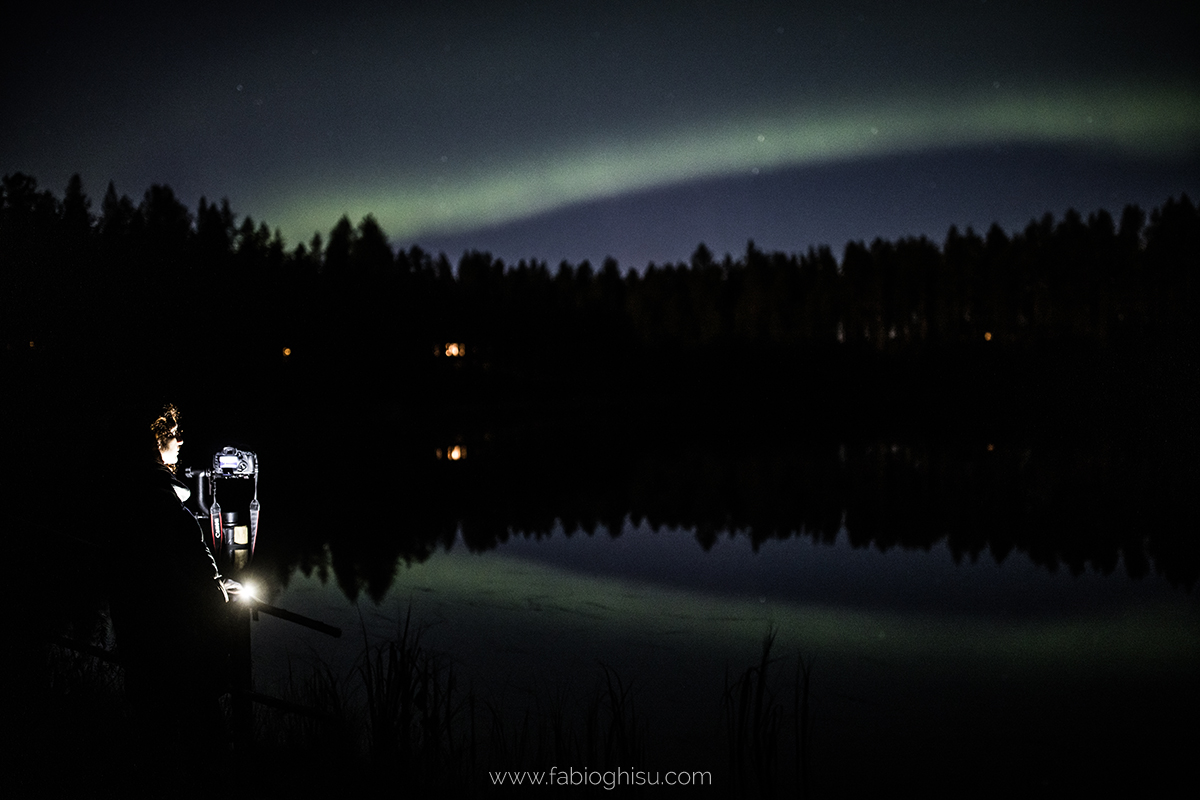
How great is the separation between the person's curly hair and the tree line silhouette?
66.6 feet

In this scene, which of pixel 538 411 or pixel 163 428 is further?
pixel 538 411

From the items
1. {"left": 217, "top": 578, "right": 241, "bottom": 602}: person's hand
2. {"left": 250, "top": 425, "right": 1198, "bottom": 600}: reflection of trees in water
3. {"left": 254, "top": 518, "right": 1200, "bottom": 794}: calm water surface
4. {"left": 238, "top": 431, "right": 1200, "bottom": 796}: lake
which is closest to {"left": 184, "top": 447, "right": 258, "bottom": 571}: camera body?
{"left": 217, "top": 578, "right": 241, "bottom": 602}: person's hand

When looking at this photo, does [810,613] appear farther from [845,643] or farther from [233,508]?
[233,508]

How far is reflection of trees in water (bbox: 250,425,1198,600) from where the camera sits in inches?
829

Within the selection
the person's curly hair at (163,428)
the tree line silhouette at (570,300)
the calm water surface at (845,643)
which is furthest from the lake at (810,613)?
the tree line silhouette at (570,300)

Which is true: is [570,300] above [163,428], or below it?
above

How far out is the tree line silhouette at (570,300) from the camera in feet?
108

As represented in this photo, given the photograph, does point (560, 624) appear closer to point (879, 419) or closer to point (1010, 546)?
point (1010, 546)

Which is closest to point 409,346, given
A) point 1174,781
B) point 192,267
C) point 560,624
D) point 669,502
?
point 192,267

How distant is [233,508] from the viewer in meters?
6.51

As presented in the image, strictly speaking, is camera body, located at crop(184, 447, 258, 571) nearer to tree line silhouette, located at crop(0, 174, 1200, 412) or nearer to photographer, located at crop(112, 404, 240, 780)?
photographer, located at crop(112, 404, 240, 780)

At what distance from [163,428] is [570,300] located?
10423cm

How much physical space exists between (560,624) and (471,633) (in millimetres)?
1441

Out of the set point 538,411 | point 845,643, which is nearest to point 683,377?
point 538,411
